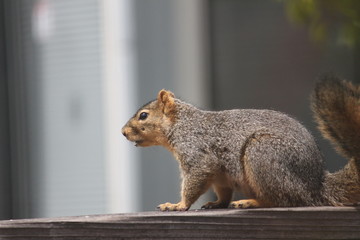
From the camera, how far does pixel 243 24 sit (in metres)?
4.18

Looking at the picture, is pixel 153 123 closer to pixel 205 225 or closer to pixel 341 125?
pixel 341 125

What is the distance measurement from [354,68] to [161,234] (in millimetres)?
2319

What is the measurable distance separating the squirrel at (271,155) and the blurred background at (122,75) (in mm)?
1107

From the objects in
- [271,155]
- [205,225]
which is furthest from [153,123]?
[205,225]

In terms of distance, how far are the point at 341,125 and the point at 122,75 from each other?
237cm

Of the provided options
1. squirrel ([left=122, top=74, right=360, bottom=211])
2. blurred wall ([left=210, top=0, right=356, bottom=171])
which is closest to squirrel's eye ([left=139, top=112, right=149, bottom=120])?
squirrel ([left=122, top=74, right=360, bottom=211])

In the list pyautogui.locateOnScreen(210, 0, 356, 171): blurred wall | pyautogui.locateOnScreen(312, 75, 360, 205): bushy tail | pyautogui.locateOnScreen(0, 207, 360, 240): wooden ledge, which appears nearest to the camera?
pyautogui.locateOnScreen(0, 207, 360, 240): wooden ledge

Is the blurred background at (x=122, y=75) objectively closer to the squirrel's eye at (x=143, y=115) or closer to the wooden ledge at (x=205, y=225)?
the squirrel's eye at (x=143, y=115)

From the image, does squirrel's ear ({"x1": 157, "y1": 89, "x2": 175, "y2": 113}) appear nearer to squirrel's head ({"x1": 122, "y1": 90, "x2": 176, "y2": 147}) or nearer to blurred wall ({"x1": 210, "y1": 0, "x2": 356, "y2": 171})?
squirrel's head ({"x1": 122, "y1": 90, "x2": 176, "y2": 147})

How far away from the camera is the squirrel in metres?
2.04

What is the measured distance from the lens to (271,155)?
84.4 inches

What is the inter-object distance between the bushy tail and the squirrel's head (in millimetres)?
589

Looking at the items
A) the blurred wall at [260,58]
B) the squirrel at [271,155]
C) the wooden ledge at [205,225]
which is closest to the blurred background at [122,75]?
the blurred wall at [260,58]

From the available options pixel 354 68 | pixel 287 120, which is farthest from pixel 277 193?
pixel 354 68
